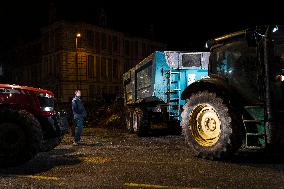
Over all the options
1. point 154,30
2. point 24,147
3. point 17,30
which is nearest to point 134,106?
point 24,147

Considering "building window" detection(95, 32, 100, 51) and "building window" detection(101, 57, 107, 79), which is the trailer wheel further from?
"building window" detection(95, 32, 100, 51)

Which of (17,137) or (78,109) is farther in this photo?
(78,109)

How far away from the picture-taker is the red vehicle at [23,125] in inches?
293

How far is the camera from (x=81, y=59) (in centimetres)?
4428

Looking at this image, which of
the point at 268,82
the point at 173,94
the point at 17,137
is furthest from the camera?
the point at 173,94

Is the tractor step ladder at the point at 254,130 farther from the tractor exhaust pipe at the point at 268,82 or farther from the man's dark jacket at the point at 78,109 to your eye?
the man's dark jacket at the point at 78,109

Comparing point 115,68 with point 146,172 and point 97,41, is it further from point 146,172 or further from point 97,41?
point 146,172

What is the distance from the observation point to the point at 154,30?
5488 cm

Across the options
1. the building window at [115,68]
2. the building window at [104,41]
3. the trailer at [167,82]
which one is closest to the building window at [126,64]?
the building window at [115,68]

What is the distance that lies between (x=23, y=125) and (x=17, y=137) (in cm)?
24

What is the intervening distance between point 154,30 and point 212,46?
4670 cm

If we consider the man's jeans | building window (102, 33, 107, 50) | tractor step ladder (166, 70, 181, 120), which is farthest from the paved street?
building window (102, 33, 107, 50)

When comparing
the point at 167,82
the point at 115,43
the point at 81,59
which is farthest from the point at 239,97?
the point at 115,43

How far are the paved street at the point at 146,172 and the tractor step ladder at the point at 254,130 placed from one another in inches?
14.7
